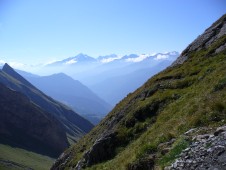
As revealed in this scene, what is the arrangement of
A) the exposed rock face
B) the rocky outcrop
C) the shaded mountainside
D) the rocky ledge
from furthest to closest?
the exposed rock face < the rocky outcrop < the shaded mountainside < the rocky ledge

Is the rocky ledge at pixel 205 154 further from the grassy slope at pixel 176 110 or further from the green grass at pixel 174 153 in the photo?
the grassy slope at pixel 176 110

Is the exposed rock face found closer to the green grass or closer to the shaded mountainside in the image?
the shaded mountainside

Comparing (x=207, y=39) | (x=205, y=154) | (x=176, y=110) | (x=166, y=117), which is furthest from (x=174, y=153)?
(x=207, y=39)

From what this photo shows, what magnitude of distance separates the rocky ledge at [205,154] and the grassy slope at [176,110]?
2.44 feet

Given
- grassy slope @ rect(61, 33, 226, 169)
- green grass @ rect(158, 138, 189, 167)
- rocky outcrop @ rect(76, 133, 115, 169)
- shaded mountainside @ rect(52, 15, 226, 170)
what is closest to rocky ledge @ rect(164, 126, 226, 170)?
green grass @ rect(158, 138, 189, 167)

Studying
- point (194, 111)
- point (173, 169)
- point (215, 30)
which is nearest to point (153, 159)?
point (173, 169)

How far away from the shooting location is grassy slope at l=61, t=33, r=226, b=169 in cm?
1866

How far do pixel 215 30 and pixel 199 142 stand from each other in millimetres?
37563

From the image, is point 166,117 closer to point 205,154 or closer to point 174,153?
point 174,153

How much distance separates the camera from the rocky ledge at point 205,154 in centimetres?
1366

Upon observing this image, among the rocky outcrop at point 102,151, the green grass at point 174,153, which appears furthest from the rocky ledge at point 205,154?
the rocky outcrop at point 102,151

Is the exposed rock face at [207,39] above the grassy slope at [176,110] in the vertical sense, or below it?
above

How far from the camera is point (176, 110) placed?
81.9 ft

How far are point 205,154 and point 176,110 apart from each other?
1061 centimetres
